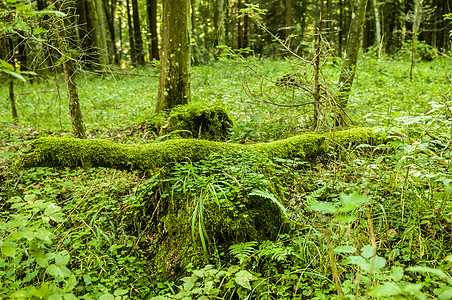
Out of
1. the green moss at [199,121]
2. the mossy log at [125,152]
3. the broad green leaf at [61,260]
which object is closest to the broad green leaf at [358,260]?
the broad green leaf at [61,260]

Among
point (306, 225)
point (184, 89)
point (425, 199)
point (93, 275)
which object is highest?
point (184, 89)

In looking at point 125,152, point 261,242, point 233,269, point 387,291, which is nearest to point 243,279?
point 233,269

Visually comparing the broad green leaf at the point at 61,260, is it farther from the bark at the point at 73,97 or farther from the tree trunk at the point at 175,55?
the tree trunk at the point at 175,55

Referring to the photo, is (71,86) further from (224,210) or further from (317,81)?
(317,81)

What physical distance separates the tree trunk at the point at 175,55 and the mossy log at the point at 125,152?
7.22 feet

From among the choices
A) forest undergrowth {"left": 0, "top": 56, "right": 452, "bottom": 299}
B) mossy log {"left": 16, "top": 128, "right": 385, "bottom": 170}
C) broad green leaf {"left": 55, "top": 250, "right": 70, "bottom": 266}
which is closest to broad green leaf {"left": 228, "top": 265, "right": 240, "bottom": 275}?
forest undergrowth {"left": 0, "top": 56, "right": 452, "bottom": 299}

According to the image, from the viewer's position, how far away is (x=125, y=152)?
10.4ft

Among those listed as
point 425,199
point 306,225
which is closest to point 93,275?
point 306,225

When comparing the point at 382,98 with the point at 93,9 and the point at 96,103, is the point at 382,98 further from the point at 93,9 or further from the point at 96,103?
the point at 93,9

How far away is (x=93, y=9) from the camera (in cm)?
1471

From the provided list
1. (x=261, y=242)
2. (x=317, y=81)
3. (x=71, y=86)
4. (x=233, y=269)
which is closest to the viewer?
(x=233, y=269)

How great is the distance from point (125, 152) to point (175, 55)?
2.78 meters

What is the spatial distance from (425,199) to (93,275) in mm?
3386

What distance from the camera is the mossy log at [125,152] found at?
2947 mm
